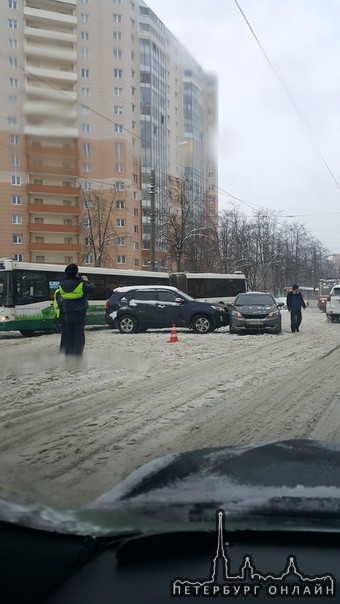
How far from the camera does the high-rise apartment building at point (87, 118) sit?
4.38 meters

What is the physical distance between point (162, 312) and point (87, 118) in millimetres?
13346

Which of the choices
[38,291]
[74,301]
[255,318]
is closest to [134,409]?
[74,301]

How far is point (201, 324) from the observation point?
1794cm

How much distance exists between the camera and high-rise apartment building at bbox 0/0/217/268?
14.4ft

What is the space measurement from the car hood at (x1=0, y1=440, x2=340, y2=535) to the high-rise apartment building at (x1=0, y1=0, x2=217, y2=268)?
3276 mm

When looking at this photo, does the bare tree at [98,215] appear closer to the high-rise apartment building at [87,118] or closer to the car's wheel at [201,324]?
the high-rise apartment building at [87,118]

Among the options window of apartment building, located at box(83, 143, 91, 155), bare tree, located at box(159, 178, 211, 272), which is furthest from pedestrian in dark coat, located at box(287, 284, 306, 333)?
window of apartment building, located at box(83, 143, 91, 155)

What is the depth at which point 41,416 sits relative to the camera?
579 centimetres

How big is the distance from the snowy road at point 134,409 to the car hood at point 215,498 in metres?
0.44

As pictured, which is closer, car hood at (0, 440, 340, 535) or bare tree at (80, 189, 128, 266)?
car hood at (0, 440, 340, 535)

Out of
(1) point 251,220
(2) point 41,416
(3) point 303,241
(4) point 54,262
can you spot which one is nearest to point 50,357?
(4) point 54,262

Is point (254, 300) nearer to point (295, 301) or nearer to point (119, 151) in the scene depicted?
point (295, 301)

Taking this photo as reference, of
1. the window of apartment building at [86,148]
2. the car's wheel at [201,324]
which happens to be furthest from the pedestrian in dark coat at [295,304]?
the window of apartment building at [86,148]

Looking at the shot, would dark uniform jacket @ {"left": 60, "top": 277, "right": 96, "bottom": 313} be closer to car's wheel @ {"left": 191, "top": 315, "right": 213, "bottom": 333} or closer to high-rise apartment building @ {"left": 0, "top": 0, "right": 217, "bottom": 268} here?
high-rise apartment building @ {"left": 0, "top": 0, "right": 217, "bottom": 268}
